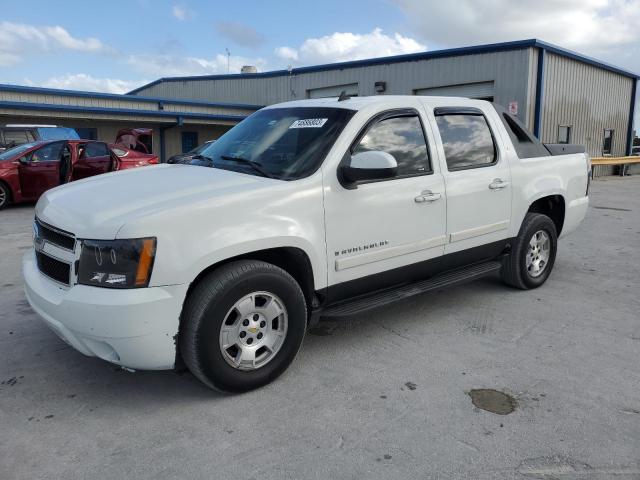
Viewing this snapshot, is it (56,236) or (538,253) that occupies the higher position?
(56,236)

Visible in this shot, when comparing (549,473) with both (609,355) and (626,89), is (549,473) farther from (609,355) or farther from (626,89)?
(626,89)

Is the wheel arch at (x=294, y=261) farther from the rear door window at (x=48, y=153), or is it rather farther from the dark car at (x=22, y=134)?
the dark car at (x=22, y=134)

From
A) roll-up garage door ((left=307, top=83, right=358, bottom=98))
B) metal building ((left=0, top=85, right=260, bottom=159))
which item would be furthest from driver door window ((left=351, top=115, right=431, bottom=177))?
roll-up garage door ((left=307, top=83, right=358, bottom=98))

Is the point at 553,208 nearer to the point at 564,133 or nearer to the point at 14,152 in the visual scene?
the point at 14,152

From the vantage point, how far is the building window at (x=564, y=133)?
67.2ft

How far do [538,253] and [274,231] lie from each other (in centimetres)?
324

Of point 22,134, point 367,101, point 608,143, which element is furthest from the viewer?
point 608,143

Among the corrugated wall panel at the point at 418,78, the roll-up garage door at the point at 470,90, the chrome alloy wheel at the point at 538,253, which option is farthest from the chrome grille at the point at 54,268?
the corrugated wall panel at the point at 418,78

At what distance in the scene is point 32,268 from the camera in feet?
11.2

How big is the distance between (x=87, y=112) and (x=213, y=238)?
19.8 metres

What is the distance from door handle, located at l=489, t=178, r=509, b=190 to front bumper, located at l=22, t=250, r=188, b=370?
274 centimetres

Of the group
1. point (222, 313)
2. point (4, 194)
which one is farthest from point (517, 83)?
point (222, 313)

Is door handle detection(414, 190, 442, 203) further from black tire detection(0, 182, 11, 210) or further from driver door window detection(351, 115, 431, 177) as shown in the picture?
black tire detection(0, 182, 11, 210)

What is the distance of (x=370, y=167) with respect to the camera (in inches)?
132
